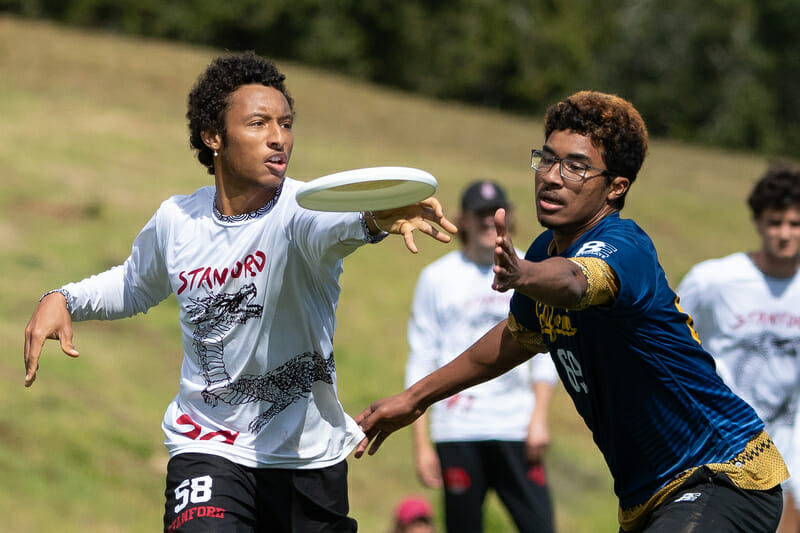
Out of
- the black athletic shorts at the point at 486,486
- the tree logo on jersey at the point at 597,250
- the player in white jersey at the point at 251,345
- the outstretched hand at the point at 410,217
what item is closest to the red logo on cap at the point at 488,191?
the black athletic shorts at the point at 486,486

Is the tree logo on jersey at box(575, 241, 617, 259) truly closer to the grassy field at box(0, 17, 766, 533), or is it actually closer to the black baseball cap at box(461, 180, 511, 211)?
the black baseball cap at box(461, 180, 511, 211)

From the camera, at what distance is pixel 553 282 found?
3.38 meters

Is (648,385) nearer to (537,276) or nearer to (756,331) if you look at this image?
(537,276)

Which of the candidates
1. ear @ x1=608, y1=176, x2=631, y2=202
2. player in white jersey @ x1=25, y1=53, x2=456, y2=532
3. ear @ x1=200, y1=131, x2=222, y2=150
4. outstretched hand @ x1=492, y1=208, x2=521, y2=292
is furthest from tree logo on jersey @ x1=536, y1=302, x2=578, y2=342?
ear @ x1=200, y1=131, x2=222, y2=150

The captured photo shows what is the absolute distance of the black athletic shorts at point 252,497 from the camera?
14.0 ft

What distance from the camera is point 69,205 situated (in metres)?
18.8

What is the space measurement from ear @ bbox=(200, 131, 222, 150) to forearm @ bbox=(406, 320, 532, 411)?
132cm

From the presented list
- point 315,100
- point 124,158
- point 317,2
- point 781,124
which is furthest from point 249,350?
point 781,124

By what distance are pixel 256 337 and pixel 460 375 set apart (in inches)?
33.7

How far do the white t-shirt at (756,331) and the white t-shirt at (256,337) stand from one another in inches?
112

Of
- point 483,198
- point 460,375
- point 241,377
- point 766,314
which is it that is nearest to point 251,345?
point 241,377

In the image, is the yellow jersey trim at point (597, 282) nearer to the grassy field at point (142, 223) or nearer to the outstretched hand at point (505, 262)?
the outstretched hand at point (505, 262)

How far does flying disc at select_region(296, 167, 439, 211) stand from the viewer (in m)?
3.81

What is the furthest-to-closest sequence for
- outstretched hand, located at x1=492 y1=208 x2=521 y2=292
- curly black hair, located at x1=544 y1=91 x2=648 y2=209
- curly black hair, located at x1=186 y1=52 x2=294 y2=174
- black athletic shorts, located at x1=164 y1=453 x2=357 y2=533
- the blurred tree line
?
the blurred tree line < curly black hair, located at x1=186 y1=52 x2=294 y2=174 < black athletic shorts, located at x1=164 y1=453 x2=357 y2=533 < curly black hair, located at x1=544 y1=91 x2=648 y2=209 < outstretched hand, located at x1=492 y1=208 x2=521 y2=292
